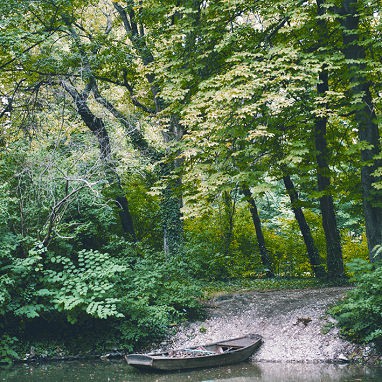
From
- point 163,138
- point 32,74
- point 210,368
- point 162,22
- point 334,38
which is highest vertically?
point 162,22

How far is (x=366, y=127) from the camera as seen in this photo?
1158 centimetres

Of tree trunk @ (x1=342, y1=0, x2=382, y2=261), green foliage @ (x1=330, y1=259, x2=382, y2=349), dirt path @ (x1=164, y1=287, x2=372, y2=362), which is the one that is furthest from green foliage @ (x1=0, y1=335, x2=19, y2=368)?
tree trunk @ (x1=342, y1=0, x2=382, y2=261)

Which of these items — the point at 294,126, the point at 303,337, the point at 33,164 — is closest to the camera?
the point at 303,337

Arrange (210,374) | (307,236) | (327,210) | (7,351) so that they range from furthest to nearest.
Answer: (307,236) → (327,210) → (7,351) → (210,374)

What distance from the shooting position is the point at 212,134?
11625 millimetres

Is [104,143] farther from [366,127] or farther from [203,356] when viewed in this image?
[366,127]

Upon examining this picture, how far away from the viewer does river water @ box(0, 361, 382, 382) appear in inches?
343

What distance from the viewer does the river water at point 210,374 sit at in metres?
8.70

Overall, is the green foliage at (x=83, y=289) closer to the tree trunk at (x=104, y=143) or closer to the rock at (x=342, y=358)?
the tree trunk at (x=104, y=143)

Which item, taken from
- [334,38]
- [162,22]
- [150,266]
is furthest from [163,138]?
[334,38]

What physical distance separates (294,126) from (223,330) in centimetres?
537

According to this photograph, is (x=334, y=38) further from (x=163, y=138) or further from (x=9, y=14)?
(x=9, y=14)

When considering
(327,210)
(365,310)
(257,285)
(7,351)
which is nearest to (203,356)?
(365,310)

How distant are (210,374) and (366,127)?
675 cm
